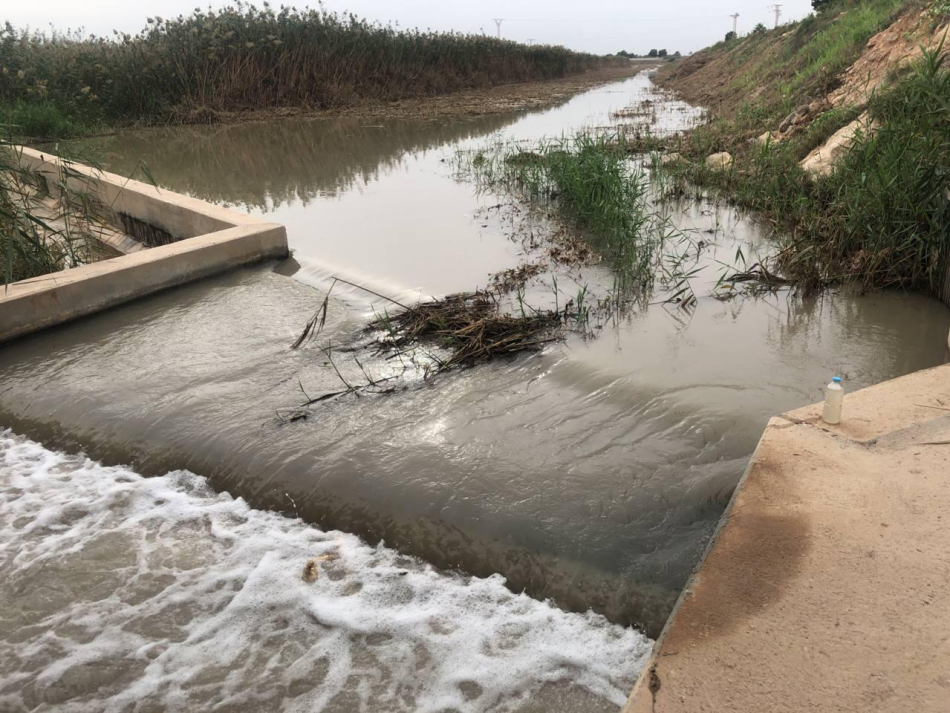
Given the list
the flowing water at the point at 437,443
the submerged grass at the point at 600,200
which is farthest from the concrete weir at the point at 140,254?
the submerged grass at the point at 600,200

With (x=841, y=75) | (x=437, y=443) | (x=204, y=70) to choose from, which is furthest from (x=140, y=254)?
(x=204, y=70)

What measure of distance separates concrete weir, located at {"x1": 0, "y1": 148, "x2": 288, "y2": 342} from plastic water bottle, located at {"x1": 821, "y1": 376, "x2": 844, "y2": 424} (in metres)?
4.54

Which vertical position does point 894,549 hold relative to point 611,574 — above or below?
above

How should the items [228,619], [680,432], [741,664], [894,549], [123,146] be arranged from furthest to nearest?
[123,146]
[680,432]
[228,619]
[894,549]
[741,664]

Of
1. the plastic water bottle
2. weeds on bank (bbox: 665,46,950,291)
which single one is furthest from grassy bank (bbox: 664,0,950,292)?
the plastic water bottle

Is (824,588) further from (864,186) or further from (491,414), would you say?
(864,186)

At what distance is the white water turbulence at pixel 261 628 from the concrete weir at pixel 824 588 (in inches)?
17.5

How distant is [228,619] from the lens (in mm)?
2262

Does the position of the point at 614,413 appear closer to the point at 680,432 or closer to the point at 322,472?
the point at 680,432

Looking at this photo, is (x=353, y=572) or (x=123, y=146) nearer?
(x=353, y=572)

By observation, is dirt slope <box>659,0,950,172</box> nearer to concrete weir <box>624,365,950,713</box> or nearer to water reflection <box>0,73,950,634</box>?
water reflection <box>0,73,950,634</box>

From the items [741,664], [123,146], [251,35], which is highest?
[251,35]

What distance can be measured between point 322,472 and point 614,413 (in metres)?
1.47

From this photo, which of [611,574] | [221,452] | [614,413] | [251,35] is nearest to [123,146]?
[251,35]
